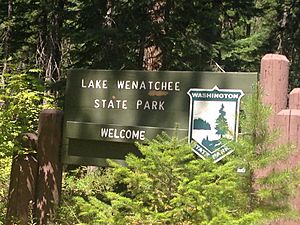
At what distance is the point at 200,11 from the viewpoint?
30.9 ft

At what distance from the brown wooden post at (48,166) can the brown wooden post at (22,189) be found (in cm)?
8

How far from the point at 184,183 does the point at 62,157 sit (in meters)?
2.10

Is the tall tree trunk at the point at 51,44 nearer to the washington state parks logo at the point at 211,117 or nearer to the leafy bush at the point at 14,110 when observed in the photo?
the leafy bush at the point at 14,110

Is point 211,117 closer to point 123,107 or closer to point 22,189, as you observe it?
point 123,107

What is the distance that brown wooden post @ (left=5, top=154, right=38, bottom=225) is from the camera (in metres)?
5.36

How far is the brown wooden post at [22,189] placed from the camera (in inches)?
211

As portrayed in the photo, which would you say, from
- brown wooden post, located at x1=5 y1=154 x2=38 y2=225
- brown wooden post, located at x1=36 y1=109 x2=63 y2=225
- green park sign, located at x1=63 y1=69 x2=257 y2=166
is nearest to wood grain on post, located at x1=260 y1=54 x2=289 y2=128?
green park sign, located at x1=63 y1=69 x2=257 y2=166

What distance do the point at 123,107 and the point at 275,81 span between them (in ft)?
5.10

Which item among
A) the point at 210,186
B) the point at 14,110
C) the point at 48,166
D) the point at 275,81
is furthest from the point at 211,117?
the point at 14,110

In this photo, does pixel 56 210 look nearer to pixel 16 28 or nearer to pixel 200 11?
pixel 200 11

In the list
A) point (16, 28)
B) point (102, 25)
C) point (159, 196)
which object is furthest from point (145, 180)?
point (16, 28)

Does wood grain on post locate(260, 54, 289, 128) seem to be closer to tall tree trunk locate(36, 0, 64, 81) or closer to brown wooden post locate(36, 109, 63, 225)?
brown wooden post locate(36, 109, 63, 225)

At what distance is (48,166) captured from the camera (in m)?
5.35


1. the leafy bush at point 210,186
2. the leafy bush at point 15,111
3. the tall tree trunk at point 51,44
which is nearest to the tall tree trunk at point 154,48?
the tall tree trunk at point 51,44
